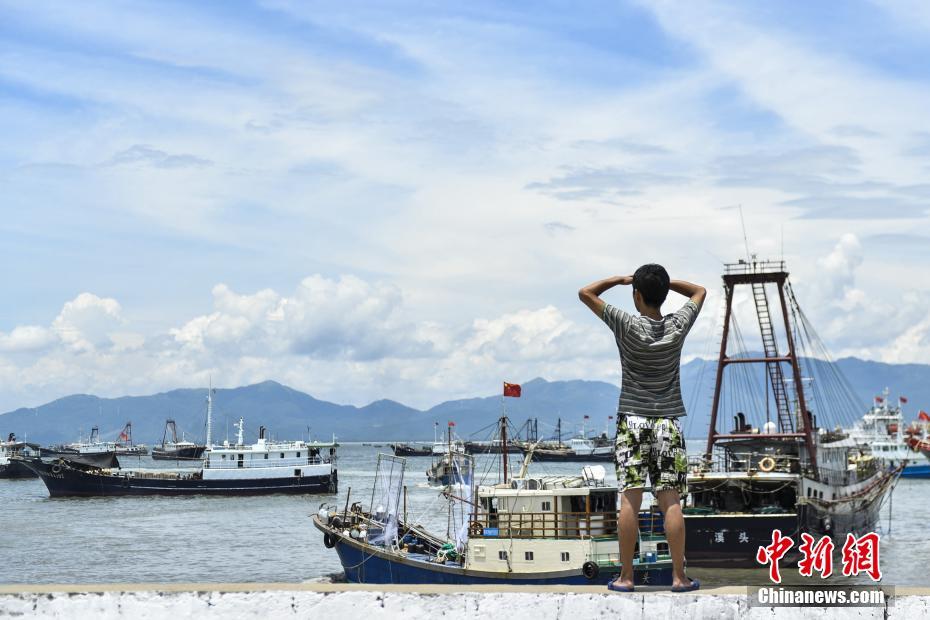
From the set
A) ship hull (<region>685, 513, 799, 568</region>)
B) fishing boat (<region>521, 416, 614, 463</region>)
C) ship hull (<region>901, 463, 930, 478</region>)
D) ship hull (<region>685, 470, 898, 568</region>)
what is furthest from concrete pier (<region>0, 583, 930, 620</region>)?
fishing boat (<region>521, 416, 614, 463</region>)

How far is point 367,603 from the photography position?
18.9ft

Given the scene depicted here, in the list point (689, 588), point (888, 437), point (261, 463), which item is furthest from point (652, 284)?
point (888, 437)

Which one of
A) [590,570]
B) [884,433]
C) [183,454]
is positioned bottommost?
[183,454]

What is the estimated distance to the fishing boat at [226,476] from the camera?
7719 cm

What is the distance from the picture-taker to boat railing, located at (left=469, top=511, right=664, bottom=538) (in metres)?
23.9

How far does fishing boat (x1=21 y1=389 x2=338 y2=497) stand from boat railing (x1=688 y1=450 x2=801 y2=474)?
42.1 metres

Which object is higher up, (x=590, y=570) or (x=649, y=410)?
(x=649, y=410)

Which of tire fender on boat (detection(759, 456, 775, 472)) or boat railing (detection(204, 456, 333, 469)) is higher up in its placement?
tire fender on boat (detection(759, 456, 775, 472))

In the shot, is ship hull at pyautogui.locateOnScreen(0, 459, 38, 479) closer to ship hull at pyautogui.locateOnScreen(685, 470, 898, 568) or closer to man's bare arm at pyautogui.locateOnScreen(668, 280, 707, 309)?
ship hull at pyautogui.locateOnScreen(685, 470, 898, 568)

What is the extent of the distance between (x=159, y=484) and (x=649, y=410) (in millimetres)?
78123

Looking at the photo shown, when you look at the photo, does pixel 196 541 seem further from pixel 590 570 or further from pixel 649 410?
pixel 649 410

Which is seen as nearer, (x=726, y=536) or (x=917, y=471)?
(x=726, y=536)

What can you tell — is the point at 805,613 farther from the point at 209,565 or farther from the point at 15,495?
the point at 15,495

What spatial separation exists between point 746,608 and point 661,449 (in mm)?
1375
